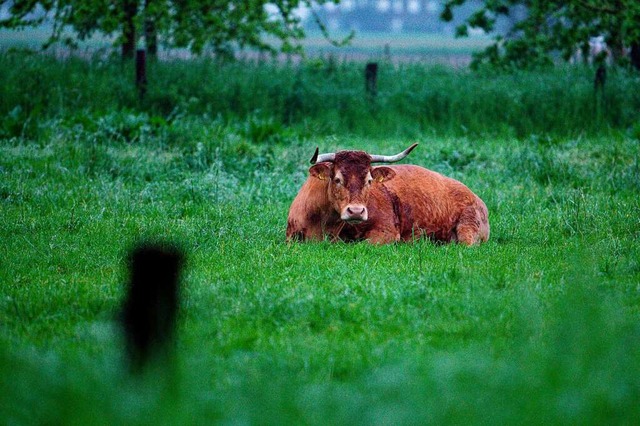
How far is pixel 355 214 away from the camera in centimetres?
886

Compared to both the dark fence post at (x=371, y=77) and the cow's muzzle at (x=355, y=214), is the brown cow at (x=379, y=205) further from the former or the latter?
the dark fence post at (x=371, y=77)

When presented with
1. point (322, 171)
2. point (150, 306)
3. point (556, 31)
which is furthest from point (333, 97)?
point (150, 306)

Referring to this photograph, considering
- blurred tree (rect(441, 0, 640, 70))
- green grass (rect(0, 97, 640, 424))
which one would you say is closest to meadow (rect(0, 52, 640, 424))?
green grass (rect(0, 97, 640, 424))

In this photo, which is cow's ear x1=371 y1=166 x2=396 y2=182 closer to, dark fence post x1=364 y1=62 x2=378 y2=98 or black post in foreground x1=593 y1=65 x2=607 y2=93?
black post in foreground x1=593 y1=65 x2=607 y2=93

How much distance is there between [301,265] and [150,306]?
3383 mm

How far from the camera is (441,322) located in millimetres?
6160

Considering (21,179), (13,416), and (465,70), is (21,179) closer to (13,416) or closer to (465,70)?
(13,416)

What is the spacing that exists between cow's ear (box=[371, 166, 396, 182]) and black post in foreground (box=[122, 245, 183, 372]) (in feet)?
16.8

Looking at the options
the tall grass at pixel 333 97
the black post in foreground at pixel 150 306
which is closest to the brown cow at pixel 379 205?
the black post in foreground at pixel 150 306

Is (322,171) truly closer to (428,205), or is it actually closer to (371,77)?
(428,205)

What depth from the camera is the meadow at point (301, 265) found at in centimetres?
415

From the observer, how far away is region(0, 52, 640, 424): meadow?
13.6 ft

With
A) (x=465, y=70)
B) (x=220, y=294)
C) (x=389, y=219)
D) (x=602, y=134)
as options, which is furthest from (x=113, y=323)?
(x=465, y=70)

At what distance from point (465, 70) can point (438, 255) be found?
15.5 m
